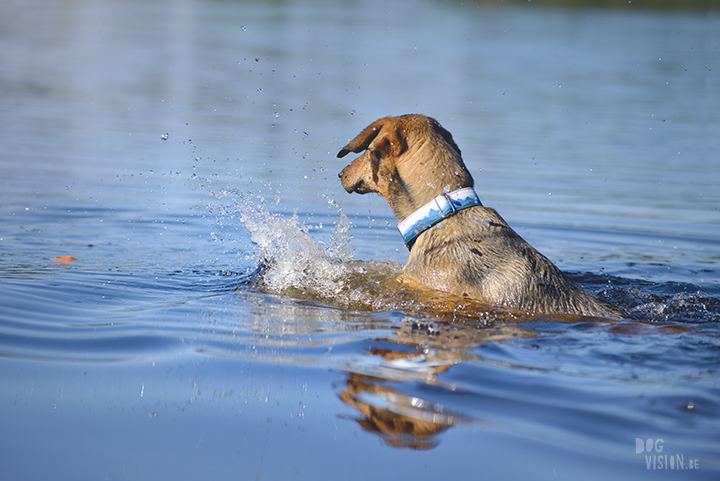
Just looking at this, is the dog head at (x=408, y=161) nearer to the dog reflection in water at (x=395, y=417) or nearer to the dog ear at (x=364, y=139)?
the dog ear at (x=364, y=139)

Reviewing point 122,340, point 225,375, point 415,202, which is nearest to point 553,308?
point 415,202

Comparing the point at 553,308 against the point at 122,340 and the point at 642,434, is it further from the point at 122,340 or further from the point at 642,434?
the point at 122,340

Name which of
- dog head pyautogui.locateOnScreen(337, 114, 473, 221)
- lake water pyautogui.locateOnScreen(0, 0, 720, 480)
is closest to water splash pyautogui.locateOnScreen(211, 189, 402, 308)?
lake water pyautogui.locateOnScreen(0, 0, 720, 480)

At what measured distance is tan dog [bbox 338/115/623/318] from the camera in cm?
582

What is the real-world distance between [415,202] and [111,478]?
383 cm

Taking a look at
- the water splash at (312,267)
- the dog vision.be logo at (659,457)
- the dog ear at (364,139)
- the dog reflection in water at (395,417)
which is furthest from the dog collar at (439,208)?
the dog vision.be logo at (659,457)

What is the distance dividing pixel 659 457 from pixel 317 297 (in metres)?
3.64

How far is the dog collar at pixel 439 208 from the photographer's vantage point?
6.13m

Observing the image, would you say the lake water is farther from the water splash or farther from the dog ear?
the dog ear

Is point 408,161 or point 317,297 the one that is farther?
point 317,297

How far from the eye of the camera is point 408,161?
248 inches

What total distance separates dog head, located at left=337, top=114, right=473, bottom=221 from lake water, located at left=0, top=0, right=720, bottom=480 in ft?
2.91

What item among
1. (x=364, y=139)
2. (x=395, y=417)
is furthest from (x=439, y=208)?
(x=395, y=417)

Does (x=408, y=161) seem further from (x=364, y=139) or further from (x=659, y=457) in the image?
(x=659, y=457)
